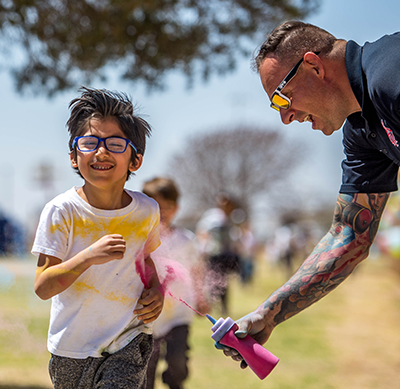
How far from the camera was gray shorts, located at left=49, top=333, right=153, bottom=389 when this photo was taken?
1.71 meters

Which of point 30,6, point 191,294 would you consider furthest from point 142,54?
point 191,294

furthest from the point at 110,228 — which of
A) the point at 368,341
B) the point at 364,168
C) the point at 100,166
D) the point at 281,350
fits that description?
the point at 368,341

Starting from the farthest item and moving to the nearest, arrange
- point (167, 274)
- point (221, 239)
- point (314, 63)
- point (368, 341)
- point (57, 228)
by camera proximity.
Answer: point (368, 341) → point (221, 239) → point (167, 274) → point (314, 63) → point (57, 228)

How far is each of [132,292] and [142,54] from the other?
3.92m

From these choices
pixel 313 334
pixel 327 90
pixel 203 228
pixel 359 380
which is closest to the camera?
pixel 327 90

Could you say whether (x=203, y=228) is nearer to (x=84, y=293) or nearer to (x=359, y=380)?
(x=359, y=380)

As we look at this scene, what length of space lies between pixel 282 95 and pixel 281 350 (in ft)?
13.4

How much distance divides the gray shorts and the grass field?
1.34 feet

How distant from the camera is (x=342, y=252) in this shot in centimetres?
218

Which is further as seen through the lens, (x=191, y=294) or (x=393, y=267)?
(x=393, y=267)

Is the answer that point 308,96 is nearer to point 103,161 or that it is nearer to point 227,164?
point 103,161

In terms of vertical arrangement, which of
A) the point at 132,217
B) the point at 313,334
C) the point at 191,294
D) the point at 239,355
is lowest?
the point at 313,334

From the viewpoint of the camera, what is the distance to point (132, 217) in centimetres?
180

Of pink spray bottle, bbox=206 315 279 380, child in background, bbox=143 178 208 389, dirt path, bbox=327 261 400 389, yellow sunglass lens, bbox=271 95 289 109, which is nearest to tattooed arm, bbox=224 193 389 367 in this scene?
pink spray bottle, bbox=206 315 279 380
